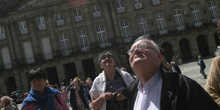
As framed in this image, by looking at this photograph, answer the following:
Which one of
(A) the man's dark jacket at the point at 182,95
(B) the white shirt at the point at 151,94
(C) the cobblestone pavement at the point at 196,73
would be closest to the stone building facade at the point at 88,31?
(C) the cobblestone pavement at the point at 196,73

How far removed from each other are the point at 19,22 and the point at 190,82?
35403 mm

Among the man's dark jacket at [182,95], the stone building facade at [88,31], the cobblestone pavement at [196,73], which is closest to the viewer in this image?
the man's dark jacket at [182,95]

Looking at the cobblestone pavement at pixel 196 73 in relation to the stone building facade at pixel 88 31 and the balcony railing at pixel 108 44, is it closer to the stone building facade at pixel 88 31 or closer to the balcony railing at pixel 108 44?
the stone building facade at pixel 88 31

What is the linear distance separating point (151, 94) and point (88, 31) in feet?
104

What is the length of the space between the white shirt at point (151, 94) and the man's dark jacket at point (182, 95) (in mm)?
76

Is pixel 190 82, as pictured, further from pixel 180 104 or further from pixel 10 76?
pixel 10 76

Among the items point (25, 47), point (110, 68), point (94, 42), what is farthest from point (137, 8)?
point (110, 68)

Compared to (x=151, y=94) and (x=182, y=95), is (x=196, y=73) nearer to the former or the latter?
(x=151, y=94)

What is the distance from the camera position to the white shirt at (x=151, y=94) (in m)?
2.04

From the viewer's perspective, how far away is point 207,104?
69.6 inches

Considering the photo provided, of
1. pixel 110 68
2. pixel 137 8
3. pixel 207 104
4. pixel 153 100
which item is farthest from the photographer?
pixel 137 8

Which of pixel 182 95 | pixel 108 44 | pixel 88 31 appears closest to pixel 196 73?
pixel 108 44

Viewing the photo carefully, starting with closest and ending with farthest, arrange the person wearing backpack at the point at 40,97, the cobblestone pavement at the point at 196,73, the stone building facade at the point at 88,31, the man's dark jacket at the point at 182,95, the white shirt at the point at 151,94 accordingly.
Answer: the man's dark jacket at the point at 182,95
the white shirt at the point at 151,94
the person wearing backpack at the point at 40,97
the cobblestone pavement at the point at 196,73
the stone building facade at the point at 88,31

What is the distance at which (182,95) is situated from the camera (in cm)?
184
